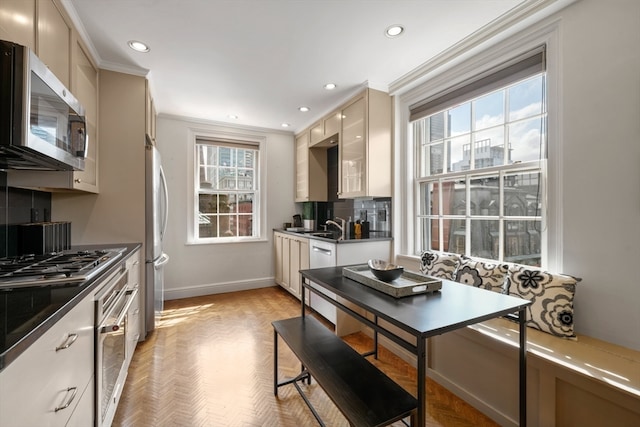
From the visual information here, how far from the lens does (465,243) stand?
2.41 meters

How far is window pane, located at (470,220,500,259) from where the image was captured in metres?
2.17

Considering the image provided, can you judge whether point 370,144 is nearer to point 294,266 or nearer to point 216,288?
point 294,266

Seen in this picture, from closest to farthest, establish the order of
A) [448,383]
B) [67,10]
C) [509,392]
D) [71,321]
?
[71,321] < [509,392] < [67,10] < [448,383]

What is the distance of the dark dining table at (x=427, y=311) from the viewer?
3.30ft

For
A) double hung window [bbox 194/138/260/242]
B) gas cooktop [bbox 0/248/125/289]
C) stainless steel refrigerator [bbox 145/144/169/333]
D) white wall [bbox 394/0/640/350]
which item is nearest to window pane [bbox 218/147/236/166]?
double hung window [bbox 194/138/260/242]

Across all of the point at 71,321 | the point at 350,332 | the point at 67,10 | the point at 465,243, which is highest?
the point at 67,10

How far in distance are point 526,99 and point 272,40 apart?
1.94m

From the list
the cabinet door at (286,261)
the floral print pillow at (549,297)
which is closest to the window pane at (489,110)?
the floral print pillow at (549,297)

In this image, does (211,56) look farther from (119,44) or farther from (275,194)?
(275,194)

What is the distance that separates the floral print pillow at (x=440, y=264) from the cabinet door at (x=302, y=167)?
7.14 feet

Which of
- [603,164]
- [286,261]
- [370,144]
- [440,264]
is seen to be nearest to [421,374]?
[440,264]

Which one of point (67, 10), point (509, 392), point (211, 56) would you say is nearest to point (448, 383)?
point (509, 392)

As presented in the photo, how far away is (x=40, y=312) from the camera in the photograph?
89cm

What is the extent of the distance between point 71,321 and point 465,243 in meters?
2.59
